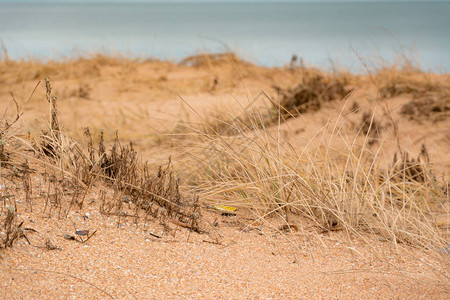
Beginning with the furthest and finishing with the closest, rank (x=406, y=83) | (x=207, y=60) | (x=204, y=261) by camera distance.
→ (x=207, y=60) < (x=406, y=83) < (x=204, y=261)

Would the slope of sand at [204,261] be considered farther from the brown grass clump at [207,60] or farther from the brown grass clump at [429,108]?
the brown grass clump at [207,60]

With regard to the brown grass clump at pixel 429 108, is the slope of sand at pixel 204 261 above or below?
below

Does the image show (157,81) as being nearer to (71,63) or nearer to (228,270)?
(71,63)

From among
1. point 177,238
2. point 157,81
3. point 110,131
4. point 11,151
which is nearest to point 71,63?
point 157,81

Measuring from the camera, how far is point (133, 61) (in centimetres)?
980

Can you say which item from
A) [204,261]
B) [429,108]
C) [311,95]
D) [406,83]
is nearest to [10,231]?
[204,261]

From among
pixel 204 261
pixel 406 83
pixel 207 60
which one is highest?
pixel 406 83

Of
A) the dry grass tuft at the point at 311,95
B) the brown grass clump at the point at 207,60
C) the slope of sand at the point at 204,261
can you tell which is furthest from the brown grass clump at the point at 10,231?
the brown grass clump at the point at 207,60

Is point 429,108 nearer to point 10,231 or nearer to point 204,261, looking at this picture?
point 204,261

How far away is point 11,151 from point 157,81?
583 cm

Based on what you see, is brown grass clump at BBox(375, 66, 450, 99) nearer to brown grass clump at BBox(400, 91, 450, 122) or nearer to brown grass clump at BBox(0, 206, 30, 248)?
brown grass clump at BBox(400, 91, 450, 122)

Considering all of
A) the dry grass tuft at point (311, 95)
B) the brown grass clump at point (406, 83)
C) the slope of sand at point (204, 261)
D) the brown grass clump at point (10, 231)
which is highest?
the brown grass clump at point (406, 83)

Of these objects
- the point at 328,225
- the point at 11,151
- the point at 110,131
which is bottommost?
the point at 110,131

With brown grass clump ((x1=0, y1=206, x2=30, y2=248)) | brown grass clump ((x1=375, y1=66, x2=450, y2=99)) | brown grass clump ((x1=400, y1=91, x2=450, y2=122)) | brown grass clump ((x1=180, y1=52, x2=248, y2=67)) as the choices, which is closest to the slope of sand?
brown grass clump ((x1=0, y1=206, x2=30, y2=248))
